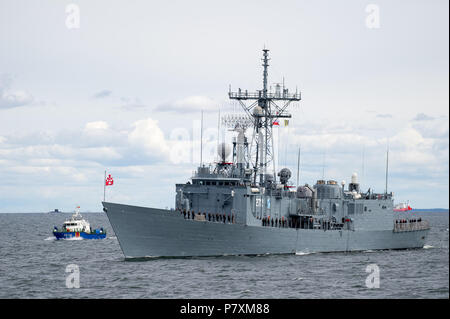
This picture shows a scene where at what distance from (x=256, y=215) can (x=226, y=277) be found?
10258mm

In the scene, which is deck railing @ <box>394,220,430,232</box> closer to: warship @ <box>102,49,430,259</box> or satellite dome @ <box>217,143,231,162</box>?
warship @ <box>102,49,430,259</box>

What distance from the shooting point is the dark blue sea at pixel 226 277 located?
1239 inches

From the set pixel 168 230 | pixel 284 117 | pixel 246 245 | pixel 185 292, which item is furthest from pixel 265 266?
pixel 284 117

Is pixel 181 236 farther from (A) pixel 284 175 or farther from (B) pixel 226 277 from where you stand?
(A) pixel 284 175

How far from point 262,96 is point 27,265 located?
21134 mm

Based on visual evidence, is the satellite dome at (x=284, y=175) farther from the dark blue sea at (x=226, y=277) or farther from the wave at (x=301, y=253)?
the dark blue sea at (x=226, y=277)

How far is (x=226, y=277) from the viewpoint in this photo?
35531mm

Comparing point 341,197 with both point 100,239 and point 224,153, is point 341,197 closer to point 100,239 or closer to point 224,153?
point 224,153

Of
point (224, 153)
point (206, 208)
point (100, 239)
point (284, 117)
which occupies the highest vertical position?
point (284, 117)

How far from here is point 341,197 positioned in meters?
53.1

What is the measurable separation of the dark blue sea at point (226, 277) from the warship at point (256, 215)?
1100 millimetres

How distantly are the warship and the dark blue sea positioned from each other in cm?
110

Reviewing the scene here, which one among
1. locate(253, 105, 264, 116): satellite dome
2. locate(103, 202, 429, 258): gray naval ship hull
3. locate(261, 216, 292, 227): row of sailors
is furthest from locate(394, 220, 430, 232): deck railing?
locate(253, 105, 264, 116): satellite dome

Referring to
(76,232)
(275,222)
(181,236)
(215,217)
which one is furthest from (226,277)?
(76,232)
